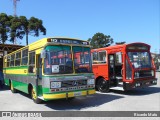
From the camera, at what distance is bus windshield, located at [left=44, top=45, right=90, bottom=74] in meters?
9.08

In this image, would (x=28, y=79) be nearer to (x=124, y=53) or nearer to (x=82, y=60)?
(x=82, y=60)

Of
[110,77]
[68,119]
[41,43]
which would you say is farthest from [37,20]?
[68,119]

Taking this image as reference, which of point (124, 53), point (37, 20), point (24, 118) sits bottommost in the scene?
point (24, 118)

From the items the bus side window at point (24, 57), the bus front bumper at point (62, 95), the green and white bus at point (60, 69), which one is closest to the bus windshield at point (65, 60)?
the green and white bus at point (60, 69)

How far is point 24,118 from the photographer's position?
7.97 metres

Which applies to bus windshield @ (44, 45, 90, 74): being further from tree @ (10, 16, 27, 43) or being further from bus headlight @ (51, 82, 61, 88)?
tree @ (10, 16, 27, 43)

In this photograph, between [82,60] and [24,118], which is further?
[82,60]

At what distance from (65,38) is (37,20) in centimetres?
3427

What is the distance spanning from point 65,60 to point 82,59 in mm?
848

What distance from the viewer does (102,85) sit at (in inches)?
→ 547

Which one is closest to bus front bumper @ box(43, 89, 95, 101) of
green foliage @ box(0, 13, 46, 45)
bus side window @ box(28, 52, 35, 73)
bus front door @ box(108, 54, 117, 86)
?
bus side window @ box(28, 52, 35, 73)

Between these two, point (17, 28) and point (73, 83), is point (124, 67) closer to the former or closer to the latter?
point (73, 83)

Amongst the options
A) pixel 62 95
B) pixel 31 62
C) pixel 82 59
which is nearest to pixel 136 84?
pixel 82 59

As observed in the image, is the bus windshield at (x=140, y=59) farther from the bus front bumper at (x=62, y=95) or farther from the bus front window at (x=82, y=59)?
the bus front bumper at (x=62, y=95)
